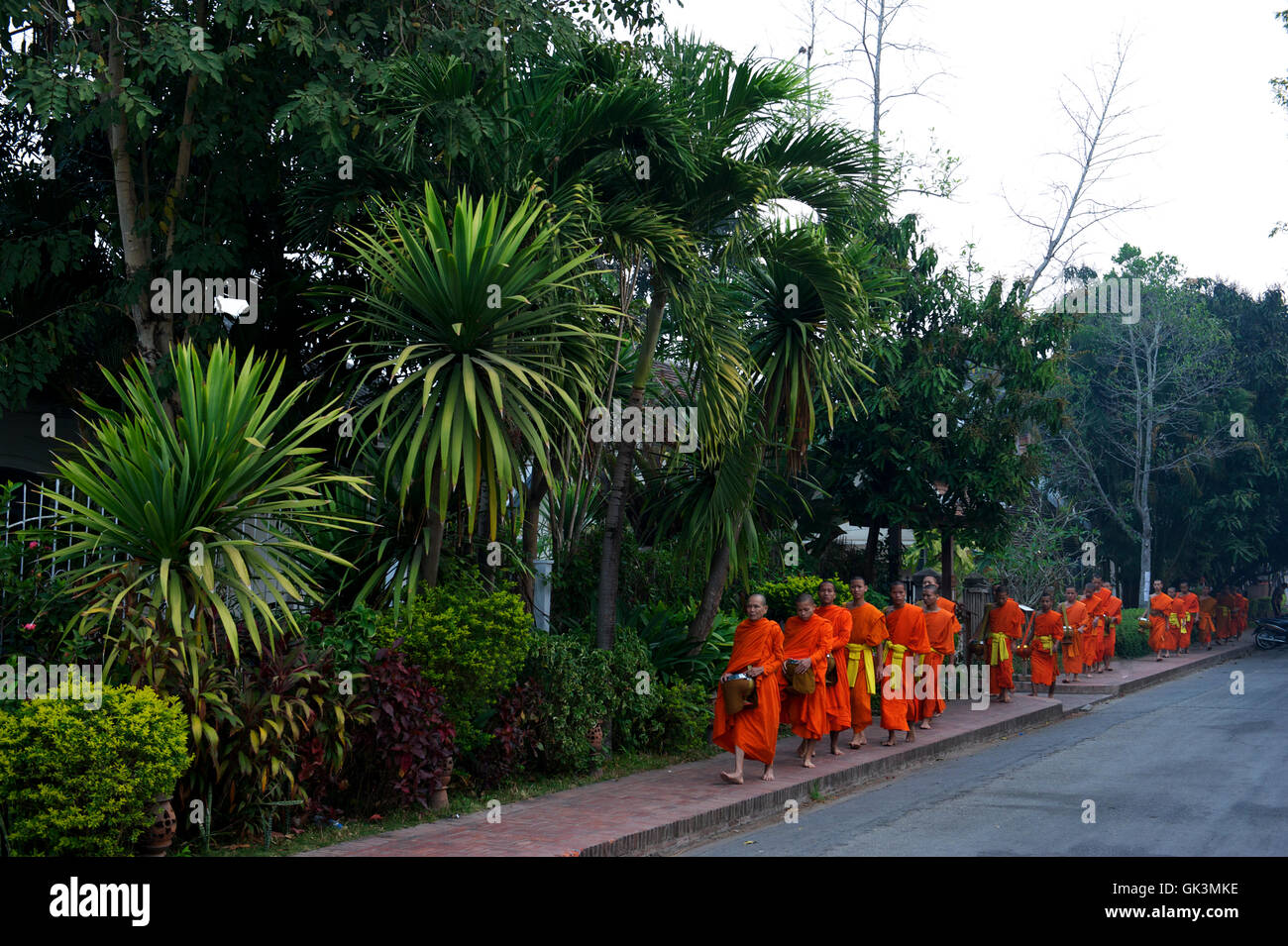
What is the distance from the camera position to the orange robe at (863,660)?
1361cm

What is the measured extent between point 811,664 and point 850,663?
2088 mm

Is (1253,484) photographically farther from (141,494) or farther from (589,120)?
(141,494)

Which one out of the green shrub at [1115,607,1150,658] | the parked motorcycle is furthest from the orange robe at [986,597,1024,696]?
the parked motorcycle

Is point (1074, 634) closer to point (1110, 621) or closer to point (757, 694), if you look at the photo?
point (1110, 621)

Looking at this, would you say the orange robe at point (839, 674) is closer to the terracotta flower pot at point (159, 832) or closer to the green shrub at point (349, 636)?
the green shrub at point (349, 636)

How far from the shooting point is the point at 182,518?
25.1 feet

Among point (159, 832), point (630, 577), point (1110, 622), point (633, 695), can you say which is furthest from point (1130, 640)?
point (159, 832)

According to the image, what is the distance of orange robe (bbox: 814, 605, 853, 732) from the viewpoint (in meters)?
12.8

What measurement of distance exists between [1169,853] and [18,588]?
26.0ft

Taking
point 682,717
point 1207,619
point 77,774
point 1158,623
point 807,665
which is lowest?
point 1207,619

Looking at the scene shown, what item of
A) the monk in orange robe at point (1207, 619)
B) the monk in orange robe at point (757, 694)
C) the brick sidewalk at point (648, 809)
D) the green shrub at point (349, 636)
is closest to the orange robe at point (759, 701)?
the monk in orange robe at point (757, 694)

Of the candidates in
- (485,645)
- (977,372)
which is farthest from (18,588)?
(977,372)

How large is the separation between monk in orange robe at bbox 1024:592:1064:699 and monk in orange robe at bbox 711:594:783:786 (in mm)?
10093

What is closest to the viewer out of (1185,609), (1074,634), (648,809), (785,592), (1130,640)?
(648,809)
